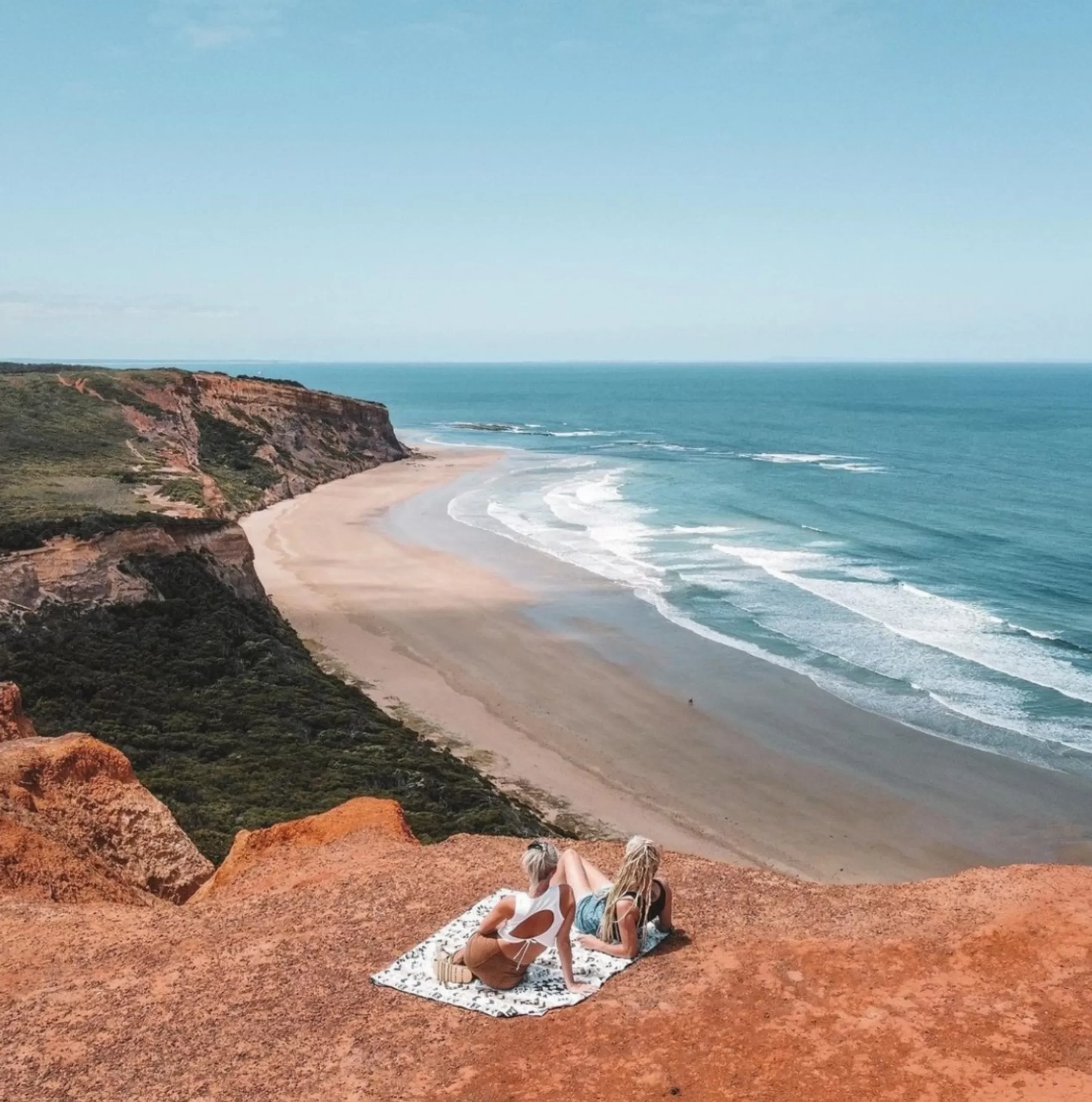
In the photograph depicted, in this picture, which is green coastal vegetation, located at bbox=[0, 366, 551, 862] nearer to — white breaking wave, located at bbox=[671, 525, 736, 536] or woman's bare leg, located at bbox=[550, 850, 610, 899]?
woman's bare leg, located at bbox=[550, 850, 610, 899]

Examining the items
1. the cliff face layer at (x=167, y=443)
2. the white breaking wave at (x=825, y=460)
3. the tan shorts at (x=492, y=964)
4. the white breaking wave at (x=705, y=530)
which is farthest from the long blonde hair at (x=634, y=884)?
the white breaking wave at (x=825, y=460)

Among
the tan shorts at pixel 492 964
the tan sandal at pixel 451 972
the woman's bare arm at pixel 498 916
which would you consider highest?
the woman's bare arm at pixel 498 916

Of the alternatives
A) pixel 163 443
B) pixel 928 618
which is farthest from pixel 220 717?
pixel 163 443

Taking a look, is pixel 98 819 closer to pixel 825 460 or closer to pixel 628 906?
pixel 628 906

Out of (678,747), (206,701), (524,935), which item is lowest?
(678,747)

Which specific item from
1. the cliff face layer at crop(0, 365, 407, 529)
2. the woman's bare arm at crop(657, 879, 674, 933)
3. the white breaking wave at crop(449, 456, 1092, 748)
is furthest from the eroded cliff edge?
the cliff face layer at crop(0, 365, 407, 529)

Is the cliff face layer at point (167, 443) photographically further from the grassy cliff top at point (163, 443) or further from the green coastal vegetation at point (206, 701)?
the green coastal vegetation at point (206, 701)
